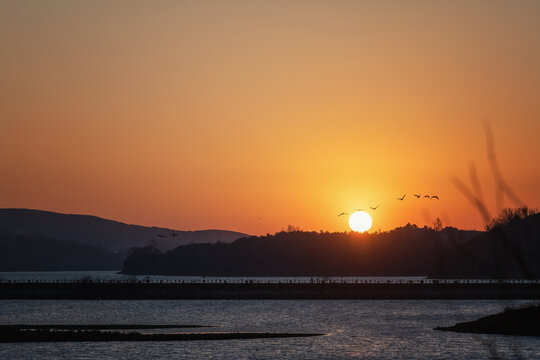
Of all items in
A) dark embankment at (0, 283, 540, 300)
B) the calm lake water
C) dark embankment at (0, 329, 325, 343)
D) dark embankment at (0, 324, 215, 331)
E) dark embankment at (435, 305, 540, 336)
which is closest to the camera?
the calm lake water

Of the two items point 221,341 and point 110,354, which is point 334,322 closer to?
point 221,341

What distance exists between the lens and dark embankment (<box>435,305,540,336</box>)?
89562 millimetres

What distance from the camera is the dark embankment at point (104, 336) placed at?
89.3 m

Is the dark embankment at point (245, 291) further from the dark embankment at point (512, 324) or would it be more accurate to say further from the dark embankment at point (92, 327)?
the dark embankment at point (512, 324)

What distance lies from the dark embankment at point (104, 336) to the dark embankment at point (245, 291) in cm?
9032

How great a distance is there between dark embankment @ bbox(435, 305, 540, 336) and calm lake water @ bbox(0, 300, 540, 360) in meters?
1.90

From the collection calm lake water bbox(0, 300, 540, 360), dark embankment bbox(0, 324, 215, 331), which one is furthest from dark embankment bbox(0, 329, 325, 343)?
dark embankment bbox(0, 324, 215, 331)

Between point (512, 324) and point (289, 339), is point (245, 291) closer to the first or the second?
point (289, 339)

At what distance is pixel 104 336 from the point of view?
301 feet

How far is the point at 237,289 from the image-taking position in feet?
634

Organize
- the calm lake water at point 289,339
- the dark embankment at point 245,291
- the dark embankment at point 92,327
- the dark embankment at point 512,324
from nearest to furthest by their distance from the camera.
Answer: the calm lake water at point 289,339 → the dark embankment at point 512,324 → the dark embankment at point 92,327 → the dark embankment at point 245,291

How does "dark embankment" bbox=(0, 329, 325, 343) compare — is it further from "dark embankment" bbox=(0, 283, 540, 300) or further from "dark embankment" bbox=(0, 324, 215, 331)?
"dark embankment" bbox=(0, 283, 540, 300)

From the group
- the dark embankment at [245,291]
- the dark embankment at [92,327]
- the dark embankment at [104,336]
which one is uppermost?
the dark embankment at [245,291]

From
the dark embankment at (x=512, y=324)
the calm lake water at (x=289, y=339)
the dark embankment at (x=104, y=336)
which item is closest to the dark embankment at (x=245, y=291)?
the calm lake water at (x=289, y=339)
